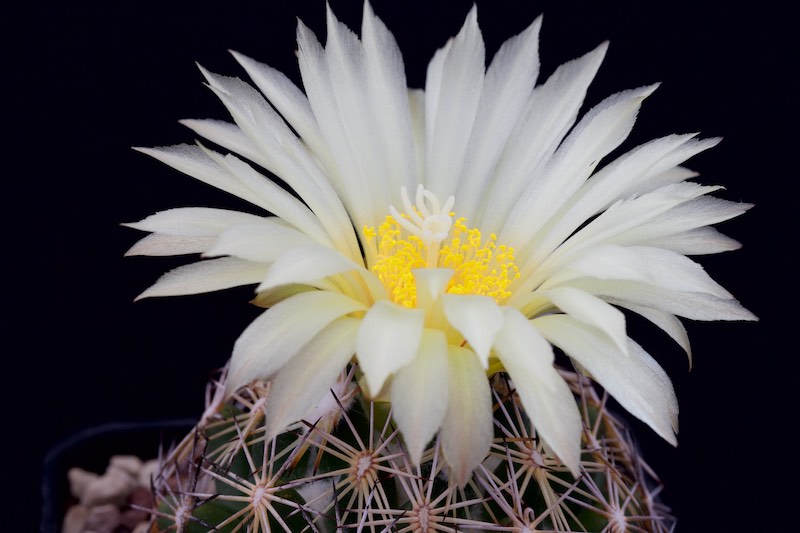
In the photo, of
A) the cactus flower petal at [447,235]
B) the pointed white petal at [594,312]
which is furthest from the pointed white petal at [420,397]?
the pointed white petal at [594,312]

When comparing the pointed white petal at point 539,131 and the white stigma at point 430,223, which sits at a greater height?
the pointed white petal at point 539,131

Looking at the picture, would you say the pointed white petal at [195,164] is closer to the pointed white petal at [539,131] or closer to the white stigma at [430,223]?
the white stigma at [430,223]

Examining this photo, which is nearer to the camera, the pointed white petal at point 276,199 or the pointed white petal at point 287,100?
the pointed white petal at point 276,199

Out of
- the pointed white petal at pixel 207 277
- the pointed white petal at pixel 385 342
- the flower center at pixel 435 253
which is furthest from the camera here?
the flower center at pixel 435 253

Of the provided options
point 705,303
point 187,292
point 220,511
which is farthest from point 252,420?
point 705,303

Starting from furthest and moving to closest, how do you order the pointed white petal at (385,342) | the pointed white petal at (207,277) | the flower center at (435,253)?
the flower center at (435,253), the pointed white petal at (207,277), the pointed white petal at (385,342)

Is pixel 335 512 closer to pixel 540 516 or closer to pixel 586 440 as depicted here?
pixel 540 516
